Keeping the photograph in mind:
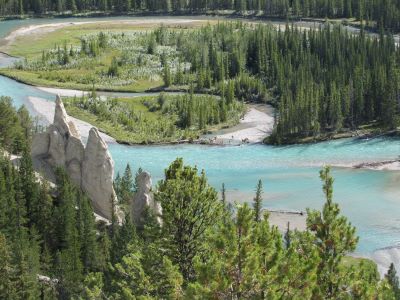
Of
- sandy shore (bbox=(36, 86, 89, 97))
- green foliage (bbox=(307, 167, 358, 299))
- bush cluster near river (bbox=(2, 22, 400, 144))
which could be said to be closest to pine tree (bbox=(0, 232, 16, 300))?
green foliage (bbox=(307, 167, 358, 299))

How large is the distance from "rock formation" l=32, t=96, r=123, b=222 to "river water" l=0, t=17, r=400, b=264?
28.0 meters

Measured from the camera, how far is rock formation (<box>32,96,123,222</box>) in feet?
249

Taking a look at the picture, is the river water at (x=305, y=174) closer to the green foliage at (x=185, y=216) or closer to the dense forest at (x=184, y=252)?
the dense forest at (x=184, y=252)

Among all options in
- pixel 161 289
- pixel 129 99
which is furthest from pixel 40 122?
pixel 161 289

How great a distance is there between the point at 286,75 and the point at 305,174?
57.9 m

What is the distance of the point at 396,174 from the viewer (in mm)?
115125

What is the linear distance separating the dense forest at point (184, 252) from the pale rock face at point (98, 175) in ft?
18.6

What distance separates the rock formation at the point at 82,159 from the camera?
249 feet

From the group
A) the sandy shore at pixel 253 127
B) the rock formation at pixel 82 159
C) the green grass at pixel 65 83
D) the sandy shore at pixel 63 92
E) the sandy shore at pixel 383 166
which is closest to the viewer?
the rock formation at pixel 82 159

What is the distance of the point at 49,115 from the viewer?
148 metres

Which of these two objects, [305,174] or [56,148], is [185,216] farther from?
[305,174]

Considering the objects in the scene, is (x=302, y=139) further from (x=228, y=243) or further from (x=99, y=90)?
(x=228, y=243)

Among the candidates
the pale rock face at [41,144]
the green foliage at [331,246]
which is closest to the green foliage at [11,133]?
the pale rock face at [41,144]

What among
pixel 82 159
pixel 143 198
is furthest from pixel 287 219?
pixel 143 198
